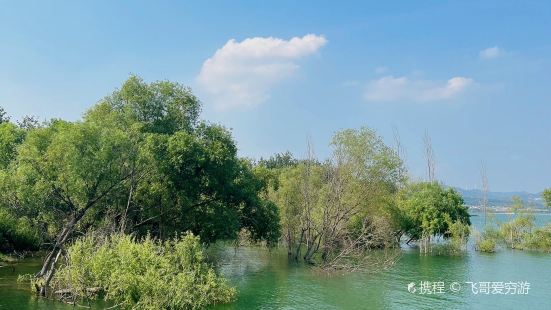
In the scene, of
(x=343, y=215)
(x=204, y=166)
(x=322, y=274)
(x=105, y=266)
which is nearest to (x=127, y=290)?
(x=105, y=266)

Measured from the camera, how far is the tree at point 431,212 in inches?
2099

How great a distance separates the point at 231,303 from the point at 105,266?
6.07 m

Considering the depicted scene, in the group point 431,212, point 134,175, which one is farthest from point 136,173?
point 431,212

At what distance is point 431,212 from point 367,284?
2640 cm

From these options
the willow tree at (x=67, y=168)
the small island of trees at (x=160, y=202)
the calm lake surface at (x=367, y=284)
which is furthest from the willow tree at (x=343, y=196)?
the willow tree at (x=67, y=168)

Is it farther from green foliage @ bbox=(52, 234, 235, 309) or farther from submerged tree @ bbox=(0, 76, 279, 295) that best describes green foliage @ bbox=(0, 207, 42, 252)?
green foliage @ bbox=(52, 234, 235, 309)

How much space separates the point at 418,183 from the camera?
2395 inches

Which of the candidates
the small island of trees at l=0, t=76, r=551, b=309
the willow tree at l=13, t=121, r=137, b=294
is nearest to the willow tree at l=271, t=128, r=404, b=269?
the small island of trees at l=0, t=76, r=551, b=309

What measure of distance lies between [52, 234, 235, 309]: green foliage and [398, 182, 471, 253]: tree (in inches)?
1377

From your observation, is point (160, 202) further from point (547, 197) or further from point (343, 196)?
point (547, 197)

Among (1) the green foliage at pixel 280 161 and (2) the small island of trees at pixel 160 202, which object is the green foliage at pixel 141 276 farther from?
(1) the green foliage at pixel 280 161

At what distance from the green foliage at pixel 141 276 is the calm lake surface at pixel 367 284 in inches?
36.3

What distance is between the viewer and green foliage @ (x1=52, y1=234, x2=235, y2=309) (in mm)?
20125

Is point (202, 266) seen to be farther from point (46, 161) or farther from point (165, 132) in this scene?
point (165, 132)
